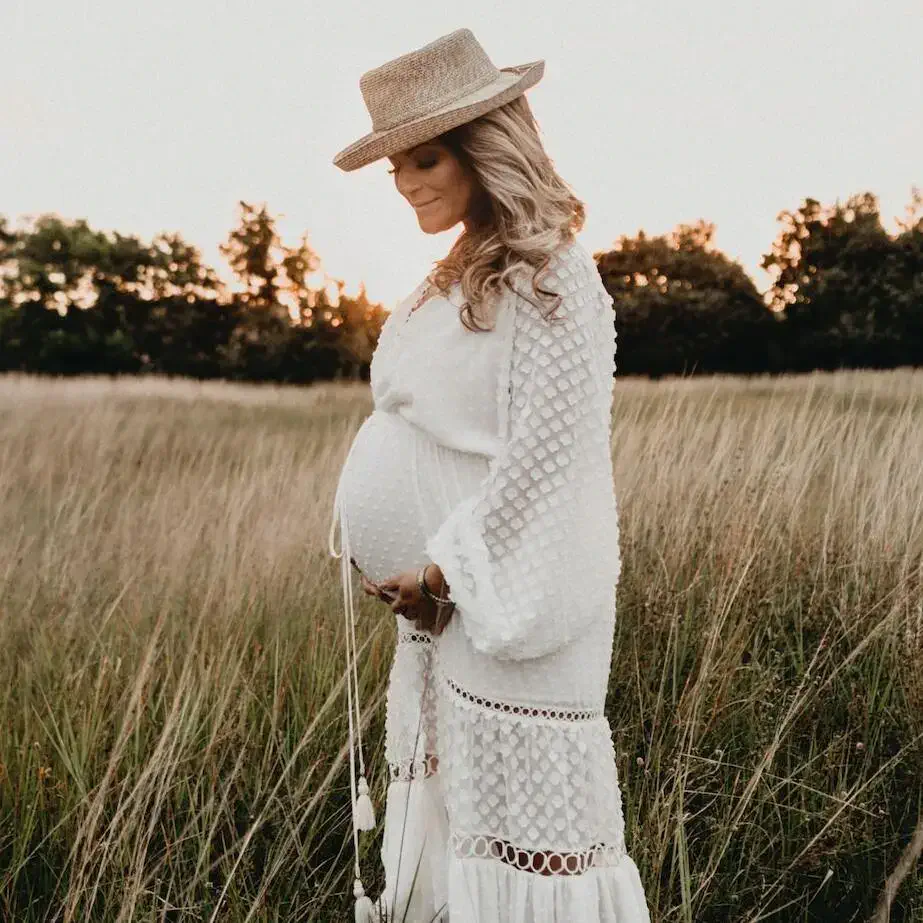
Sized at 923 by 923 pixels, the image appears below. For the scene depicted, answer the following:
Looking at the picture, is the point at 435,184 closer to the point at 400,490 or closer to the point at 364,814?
the point at 400,490

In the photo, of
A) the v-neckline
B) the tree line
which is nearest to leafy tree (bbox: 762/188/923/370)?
the tree line

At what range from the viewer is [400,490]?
71.0 inches

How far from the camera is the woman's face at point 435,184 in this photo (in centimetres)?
172

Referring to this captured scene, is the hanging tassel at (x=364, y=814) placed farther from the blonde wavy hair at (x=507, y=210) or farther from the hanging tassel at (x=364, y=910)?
the blonde wavy hair at (x=507, y=210)

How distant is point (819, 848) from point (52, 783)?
6.59ft

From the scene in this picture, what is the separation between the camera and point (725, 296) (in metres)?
28.5

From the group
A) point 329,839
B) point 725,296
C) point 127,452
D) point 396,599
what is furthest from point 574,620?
point 725,296

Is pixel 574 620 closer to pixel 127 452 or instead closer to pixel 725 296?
pixel 127 452

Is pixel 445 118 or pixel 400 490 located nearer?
pixel 445 118

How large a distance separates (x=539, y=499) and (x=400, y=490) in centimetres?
33

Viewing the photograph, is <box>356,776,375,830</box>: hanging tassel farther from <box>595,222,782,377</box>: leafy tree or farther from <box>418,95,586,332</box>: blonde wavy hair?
<box>595,222,782,377</box>: leafy tree

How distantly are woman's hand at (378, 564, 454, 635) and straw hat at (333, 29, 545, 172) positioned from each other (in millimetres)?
785

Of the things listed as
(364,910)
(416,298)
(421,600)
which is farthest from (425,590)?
(364,910)

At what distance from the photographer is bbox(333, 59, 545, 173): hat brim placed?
64.0 inches
